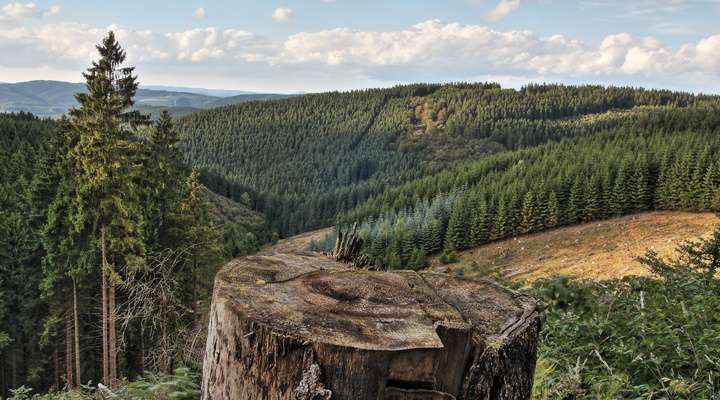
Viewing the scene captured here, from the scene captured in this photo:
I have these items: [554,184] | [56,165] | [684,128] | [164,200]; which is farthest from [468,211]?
[684,128]

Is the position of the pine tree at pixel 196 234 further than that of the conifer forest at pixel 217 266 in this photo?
Yes

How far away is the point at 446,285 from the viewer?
3615 mm

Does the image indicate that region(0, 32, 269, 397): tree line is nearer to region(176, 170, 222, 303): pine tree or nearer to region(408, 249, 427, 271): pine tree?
region(176, 170, 222, 303): pine tree

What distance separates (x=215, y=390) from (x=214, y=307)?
0.55 metres

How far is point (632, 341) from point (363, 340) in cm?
313

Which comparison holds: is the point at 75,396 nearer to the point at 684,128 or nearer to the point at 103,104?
the point at 103,104

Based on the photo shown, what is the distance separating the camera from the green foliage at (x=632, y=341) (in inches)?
141

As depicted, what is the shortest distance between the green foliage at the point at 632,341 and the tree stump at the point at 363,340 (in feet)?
2.74

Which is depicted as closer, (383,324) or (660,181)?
(383,324)

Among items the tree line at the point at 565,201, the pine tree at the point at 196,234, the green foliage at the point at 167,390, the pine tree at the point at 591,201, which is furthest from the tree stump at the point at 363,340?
the pine tree at the point at 591,201

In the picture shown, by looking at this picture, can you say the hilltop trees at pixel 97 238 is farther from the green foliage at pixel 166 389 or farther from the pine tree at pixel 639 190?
the pine tree at pixel 639 190

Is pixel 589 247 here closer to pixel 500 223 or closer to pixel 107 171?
pixel 500 223

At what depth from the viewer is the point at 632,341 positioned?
441 centimetres

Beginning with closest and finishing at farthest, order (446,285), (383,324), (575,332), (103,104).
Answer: (383,324), (446,285), (575,332), (103,104)
